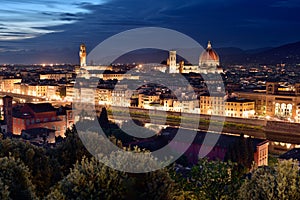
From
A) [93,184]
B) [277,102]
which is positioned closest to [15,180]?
[93,184]

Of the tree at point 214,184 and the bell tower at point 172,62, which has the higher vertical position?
the bell tower at point 172,62

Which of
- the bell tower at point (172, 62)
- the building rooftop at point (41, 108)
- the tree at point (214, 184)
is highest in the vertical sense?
the bell tower at point (172, 62)

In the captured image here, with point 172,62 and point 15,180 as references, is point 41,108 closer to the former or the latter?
point 15,180

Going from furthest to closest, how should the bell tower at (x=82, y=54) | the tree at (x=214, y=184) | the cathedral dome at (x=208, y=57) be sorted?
Answer: the bell tower at (x=82, y=54), the cathedral dome at (x=208, y=57), the tree at (x=214, y=184)

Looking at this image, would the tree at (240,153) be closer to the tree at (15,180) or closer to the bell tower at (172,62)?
the tree at (15,180)

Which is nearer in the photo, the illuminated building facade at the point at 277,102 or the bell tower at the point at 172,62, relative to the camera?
the illuminated building facade at the point at 277,102

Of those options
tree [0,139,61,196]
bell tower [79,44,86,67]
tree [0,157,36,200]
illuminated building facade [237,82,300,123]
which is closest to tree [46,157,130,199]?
tree [0,157,36,200]

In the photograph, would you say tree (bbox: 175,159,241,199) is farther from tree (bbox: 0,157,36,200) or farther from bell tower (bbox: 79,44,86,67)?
bell tower (bbox: 79,44,86,67)

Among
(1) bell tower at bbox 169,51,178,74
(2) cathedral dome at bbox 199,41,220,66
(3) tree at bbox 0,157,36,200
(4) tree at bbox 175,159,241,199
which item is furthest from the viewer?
(1) bell tower at bbox 169,51,178,74

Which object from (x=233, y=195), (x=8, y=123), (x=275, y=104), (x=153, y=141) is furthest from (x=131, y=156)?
(x=275, y=104)

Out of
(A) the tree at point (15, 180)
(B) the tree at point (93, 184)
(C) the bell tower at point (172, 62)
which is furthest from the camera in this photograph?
(C) the bell tower at point (172, 62)

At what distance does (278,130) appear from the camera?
20391mm

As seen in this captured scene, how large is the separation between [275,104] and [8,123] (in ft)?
51.4

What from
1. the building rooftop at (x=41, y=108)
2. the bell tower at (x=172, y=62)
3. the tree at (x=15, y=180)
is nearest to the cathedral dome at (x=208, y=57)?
the bell tower at (x=172, y=62)
